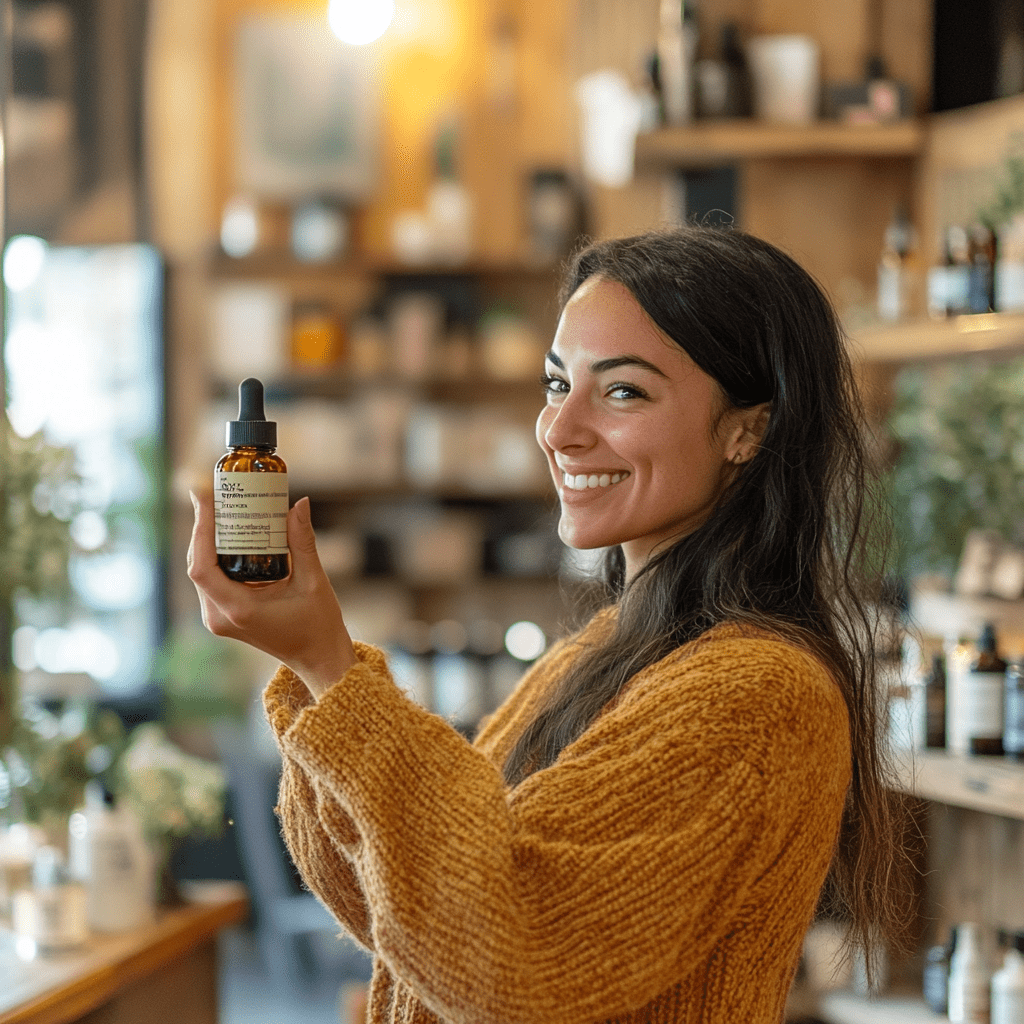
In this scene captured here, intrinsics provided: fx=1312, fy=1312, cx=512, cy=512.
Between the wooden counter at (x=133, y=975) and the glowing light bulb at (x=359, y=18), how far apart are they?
3529 millimetres

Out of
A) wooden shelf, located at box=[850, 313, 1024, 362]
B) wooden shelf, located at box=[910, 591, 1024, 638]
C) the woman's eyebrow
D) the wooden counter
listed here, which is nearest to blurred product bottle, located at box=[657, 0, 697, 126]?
wooden shelf, located at box=[850, 313, 1024, 362]

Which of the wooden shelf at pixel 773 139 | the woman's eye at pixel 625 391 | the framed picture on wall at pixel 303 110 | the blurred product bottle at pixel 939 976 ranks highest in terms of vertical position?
the framed picture on wall at pixel 303 110

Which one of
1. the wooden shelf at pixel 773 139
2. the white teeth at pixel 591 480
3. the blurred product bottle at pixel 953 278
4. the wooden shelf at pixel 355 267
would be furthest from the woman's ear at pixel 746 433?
the wooden shelf at pixel 355 267

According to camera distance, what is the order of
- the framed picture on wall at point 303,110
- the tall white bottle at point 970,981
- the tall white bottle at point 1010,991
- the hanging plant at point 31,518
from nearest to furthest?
the tall white bottle at point 1010,991 < the tall white bottle at point 970,981 < the hanging plant at point 31,518 < the framed picture on wall at point 303,110

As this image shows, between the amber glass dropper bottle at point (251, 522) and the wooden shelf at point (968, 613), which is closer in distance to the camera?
the amber glass dropper bottle at point (251, 522)

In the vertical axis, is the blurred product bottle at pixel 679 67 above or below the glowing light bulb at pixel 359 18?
below

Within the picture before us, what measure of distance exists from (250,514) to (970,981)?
162cm

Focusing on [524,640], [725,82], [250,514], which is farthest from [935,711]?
[524,640]

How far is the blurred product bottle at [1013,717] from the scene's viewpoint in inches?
79.3

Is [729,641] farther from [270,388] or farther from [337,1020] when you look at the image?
[270,388]

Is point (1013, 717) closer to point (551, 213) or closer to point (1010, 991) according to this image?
point (1010, 991)

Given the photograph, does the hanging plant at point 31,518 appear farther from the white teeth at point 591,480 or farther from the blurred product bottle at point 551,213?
the blurred product bottle at point 551,213

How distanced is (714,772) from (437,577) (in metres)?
4.58

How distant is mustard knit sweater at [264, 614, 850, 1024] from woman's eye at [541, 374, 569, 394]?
1.16 ft
